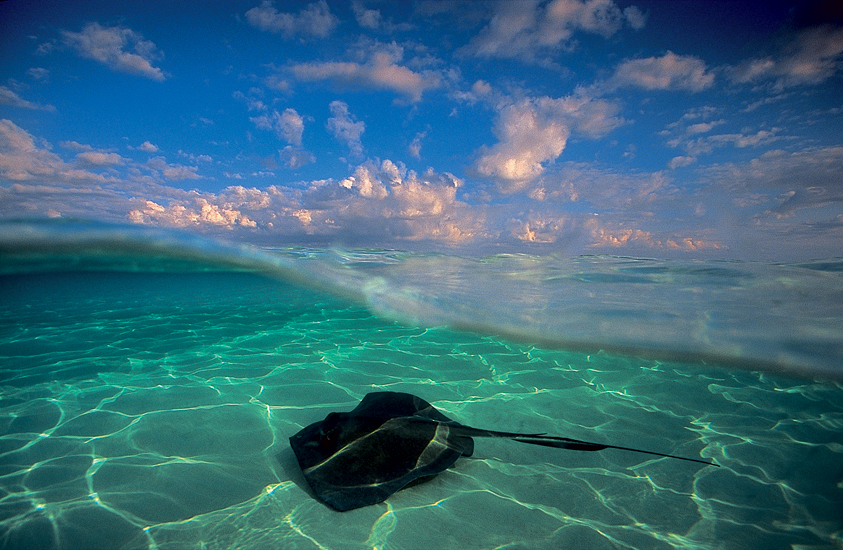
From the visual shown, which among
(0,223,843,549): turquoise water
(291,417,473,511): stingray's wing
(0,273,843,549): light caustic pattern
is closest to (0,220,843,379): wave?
(0,223,843,549): turquoise water

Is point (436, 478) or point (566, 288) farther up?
point (566, 288)

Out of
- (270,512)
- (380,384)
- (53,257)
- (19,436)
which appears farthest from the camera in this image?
(53,257)

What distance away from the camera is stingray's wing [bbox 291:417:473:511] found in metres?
3.24

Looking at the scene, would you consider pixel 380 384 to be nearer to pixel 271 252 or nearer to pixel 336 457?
pixel 336 457

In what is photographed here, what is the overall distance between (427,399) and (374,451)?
9.94 ft

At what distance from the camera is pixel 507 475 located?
419 cm

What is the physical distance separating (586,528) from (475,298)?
645 inches

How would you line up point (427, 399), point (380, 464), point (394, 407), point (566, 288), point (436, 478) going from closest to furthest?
1. point (380, 464)
2. point (436, 478)
3. point (394, 407)
4. point (427, 399)
5. point (566, 288)

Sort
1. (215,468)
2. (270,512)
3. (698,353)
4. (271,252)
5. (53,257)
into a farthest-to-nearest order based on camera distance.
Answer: (271,252), (698,353), (53,257), (215,468), (270,512)

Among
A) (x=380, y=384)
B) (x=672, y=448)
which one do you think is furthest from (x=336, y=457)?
(x=672, y=448)

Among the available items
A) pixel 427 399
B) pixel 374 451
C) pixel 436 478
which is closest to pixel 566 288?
pixel 427 399

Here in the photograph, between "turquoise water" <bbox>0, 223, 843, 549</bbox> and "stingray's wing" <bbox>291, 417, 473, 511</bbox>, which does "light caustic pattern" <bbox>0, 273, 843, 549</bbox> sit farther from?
"stingray's wing" <bbox>291, 417, 473, 511</bbox>

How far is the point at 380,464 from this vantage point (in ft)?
11.4

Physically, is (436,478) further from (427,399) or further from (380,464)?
(427,399)
